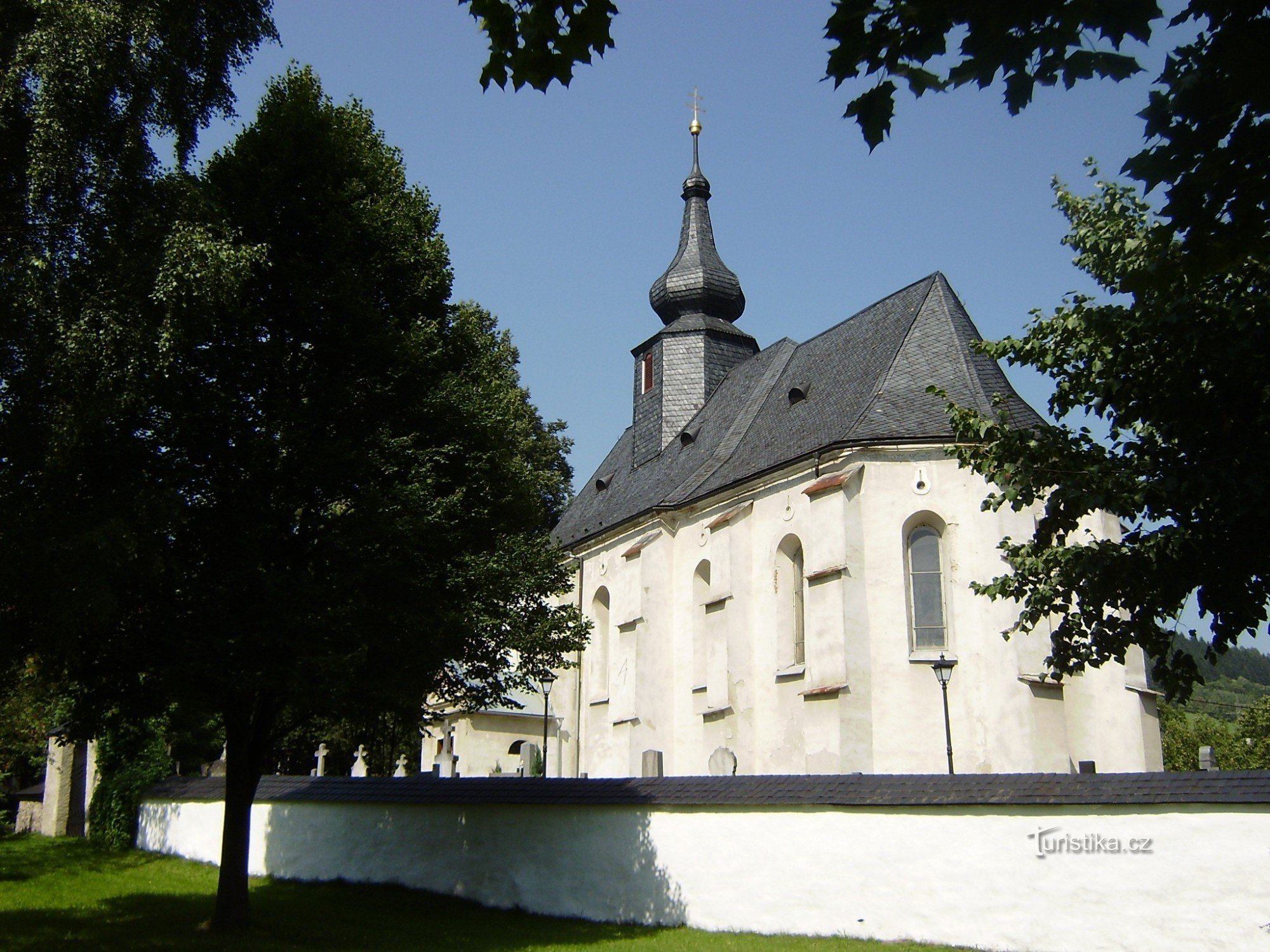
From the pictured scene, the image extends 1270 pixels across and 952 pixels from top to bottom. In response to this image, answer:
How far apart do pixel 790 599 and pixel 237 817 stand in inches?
510

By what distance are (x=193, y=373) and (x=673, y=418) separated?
20.8 meters

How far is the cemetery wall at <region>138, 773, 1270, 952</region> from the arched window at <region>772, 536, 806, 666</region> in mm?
8977

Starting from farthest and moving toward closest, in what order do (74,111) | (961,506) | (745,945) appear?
(961,506), (745,945), (74,111)

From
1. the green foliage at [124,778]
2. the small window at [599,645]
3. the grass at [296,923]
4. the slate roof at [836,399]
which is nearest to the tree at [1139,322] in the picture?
the grass at [296,923]

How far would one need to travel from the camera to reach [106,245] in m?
12.0

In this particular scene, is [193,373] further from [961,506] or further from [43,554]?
[961,506]

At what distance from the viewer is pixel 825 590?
2220cm

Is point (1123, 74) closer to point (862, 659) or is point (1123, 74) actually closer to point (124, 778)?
point (862, 659)

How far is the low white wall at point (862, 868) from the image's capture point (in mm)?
11023

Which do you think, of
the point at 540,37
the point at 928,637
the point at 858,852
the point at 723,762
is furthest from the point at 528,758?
the point at 540,37

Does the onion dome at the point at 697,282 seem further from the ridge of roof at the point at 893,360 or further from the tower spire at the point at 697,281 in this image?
the ridge of roof at the point at 893,360

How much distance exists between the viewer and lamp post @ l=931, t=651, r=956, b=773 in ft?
64.1

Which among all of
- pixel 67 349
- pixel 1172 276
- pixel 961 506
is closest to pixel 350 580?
pixel 67 349

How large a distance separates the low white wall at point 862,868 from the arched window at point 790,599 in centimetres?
925
